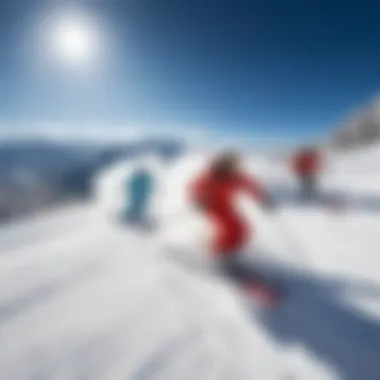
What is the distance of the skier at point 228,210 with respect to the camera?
98 cm

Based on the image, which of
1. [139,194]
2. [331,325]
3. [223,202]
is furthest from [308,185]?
[331,325]

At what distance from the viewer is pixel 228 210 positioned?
994 millimetres

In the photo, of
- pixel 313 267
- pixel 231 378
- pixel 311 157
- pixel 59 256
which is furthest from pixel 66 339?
pixel 311 157

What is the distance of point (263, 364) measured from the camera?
Result: 0.69 metres

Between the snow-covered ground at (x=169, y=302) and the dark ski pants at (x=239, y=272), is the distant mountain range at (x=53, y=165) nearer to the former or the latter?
the snow-covered ground at (x=169, y=302)

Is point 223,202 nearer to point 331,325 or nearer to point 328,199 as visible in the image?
point 331,325

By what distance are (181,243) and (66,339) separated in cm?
41

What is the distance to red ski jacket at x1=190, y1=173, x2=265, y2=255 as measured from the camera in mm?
982

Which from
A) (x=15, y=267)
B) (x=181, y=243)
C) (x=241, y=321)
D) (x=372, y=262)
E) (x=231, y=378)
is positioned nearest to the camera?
(x=231, y=378)

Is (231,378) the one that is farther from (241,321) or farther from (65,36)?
(65,36)

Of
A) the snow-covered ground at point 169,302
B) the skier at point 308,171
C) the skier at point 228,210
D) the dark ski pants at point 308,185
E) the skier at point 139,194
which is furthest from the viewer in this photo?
the dark ski pants at point 308,185

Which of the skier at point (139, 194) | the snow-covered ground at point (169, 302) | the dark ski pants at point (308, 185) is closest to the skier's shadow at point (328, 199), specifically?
the dark ski pants at point (308, 185)

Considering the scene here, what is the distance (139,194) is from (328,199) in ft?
4.12

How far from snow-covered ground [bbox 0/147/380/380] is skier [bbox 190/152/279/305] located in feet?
0.11
